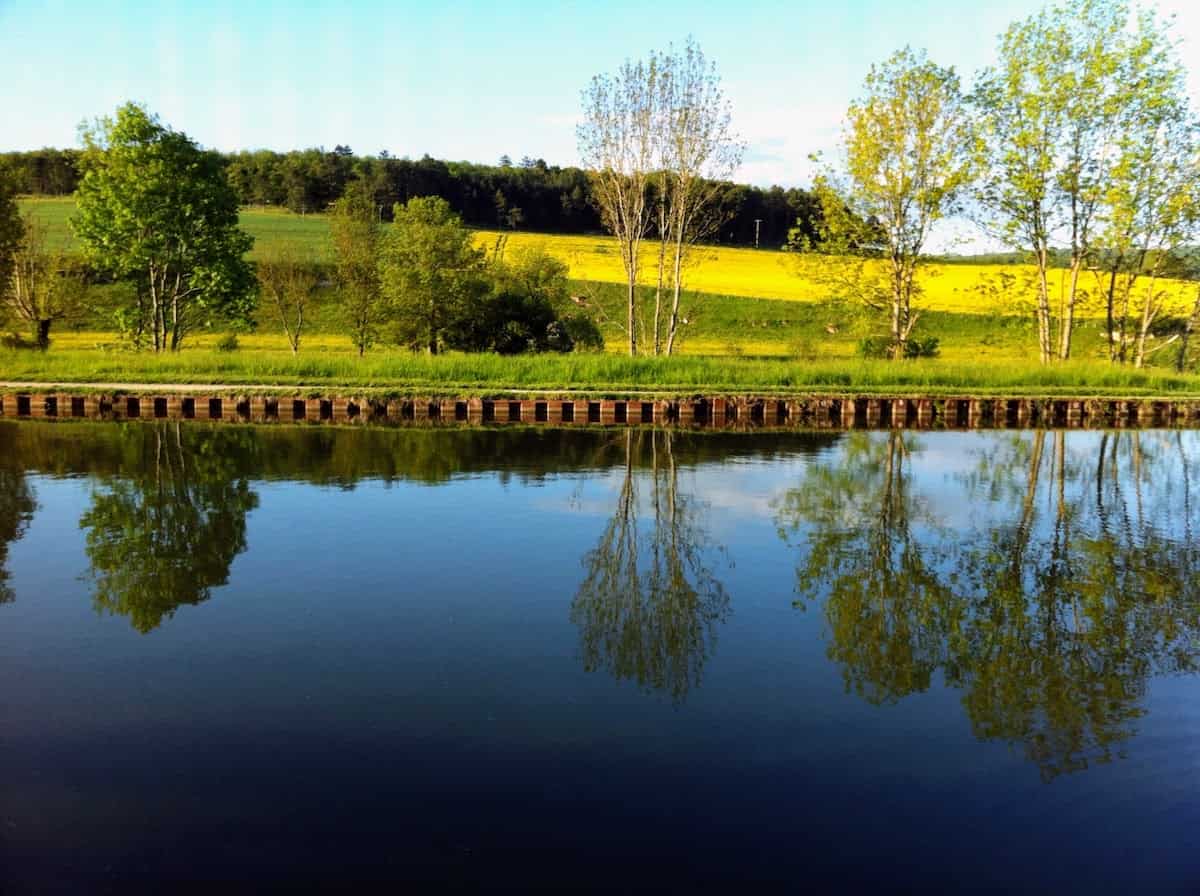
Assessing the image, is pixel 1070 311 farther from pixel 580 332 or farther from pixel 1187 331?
pixel 580 332

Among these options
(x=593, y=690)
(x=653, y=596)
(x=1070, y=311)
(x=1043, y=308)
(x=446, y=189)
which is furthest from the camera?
(x=446, y=189)

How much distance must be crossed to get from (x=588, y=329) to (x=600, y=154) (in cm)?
840

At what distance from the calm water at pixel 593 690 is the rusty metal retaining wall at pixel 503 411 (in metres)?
8.98

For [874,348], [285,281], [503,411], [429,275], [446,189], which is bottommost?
[503,411]

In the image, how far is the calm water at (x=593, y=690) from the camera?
5164mm

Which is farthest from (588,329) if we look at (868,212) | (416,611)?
(416,611)

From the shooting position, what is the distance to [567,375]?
26250 millimetres

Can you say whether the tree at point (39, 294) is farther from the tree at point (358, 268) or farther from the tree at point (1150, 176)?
the tree at point (1150, 176)

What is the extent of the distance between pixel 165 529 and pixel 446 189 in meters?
92.9

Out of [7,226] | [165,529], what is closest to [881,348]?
[165,529]

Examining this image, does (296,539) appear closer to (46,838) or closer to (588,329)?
(46,838)

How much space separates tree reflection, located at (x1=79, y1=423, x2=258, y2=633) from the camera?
924cm

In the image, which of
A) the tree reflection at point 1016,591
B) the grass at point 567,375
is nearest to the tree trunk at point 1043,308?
the grass at point 567,375

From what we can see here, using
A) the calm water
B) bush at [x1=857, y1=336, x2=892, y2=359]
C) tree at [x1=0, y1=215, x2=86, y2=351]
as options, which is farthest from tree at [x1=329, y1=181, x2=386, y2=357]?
the calm water
